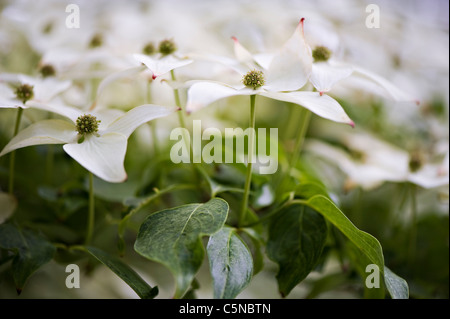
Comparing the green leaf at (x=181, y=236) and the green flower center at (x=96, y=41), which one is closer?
the green leaf at (x=181, y=236)

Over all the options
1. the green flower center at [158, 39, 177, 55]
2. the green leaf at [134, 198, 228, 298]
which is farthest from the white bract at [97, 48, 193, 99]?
the green leaf at [134, 198, 228, 298]

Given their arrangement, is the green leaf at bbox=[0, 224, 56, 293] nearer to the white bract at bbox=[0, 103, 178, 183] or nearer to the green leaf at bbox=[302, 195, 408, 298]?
the white bract at bbox=[0, 103, 178, 183]

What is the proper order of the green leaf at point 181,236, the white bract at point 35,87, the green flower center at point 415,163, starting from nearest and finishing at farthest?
the green leaf at point 181,236
the white bract at point 35,87
the green flower center at point 415,163

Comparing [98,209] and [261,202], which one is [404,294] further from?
[98,209]

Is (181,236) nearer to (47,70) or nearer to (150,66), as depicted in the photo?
(150,66)

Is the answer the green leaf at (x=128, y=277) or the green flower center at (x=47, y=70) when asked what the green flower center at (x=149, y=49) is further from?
the green leaf at (x=128, y=277)

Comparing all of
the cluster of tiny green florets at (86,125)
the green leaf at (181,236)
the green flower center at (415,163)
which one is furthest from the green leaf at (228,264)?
the green flower center at (415,163)
